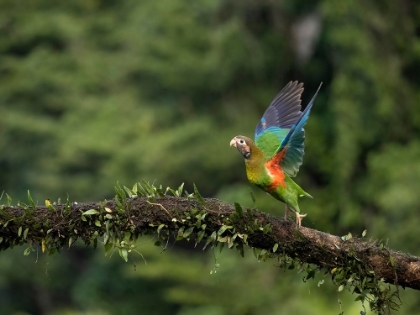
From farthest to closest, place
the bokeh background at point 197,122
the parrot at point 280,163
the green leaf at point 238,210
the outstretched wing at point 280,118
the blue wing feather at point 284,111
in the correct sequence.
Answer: the bokeh background at point 197,122, the blue wing feather at point 284,111, the outstretched wing at point 280,118, the parrot at point 280,163, the green leaf at point 238,210

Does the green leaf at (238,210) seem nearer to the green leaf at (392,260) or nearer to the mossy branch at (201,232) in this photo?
the mossy branch at (201,232)

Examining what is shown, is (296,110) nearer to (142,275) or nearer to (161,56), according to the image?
(142,275)

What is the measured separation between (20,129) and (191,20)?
5545mm

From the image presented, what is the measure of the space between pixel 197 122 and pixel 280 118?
1496 cm

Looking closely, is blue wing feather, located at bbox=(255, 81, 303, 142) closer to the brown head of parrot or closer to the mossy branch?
the brown head of parrot

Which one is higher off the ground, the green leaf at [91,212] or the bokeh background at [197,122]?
the green leaf at [91,212]

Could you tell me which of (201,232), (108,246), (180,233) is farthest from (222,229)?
(108,246)

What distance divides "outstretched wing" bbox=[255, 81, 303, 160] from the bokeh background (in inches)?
206

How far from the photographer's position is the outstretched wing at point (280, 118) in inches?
267

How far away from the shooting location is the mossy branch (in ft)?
18.4

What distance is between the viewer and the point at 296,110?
7121mm

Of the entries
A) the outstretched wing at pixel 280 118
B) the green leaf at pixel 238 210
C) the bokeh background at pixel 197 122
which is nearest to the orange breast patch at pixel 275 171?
the outstretched wing at pixel 280 118

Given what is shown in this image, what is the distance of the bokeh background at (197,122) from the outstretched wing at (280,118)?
5225 millimetres

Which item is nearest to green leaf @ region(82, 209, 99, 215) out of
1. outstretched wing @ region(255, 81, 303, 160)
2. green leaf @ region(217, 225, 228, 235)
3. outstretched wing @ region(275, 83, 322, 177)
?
green leaf @ region(217, 225, 228, 235)
